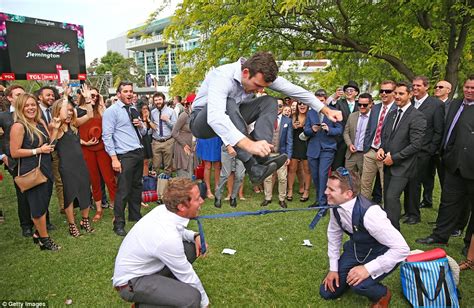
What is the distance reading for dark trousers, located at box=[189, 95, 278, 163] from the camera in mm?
3021

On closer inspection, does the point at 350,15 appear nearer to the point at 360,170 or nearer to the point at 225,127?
the point at 360,170

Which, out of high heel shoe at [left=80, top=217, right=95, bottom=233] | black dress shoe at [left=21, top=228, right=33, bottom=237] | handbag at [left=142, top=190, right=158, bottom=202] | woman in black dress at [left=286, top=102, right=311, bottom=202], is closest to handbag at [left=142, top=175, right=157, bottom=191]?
handbag at [left=142, top=190, right=158, bottom=202]

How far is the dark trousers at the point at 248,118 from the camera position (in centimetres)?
302

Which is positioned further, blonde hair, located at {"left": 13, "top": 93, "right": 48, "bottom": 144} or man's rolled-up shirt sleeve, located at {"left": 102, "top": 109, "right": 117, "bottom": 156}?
man's rolled-up shirt sleeve, located at {"left": 102, "top": 109, "right": 117, "bottom": 156}

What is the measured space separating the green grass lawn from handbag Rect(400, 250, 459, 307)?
8.7 inches

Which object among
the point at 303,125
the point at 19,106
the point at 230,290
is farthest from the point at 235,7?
the point at 230,290

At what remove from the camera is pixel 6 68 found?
61.1 feet

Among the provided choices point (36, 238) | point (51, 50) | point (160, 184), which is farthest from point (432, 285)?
point (51, 50)

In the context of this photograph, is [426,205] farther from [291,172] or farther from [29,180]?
[29,180]

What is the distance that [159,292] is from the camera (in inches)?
107

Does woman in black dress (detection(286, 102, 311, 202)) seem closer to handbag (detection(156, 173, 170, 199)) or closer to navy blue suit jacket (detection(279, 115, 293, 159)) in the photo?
navy blue suit jacket (detection(279, 115, 293, 159))

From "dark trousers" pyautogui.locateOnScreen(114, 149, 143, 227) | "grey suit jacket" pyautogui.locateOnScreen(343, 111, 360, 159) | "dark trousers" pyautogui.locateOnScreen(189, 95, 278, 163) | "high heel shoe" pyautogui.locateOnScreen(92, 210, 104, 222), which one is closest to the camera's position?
"dark trousers" pyautogui.locateOnScreen(189, 95, 278, 163)

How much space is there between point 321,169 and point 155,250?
4.16 meters

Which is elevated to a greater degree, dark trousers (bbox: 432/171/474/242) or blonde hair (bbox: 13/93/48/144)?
blonde hair (bbox: 13/93/48/144)
